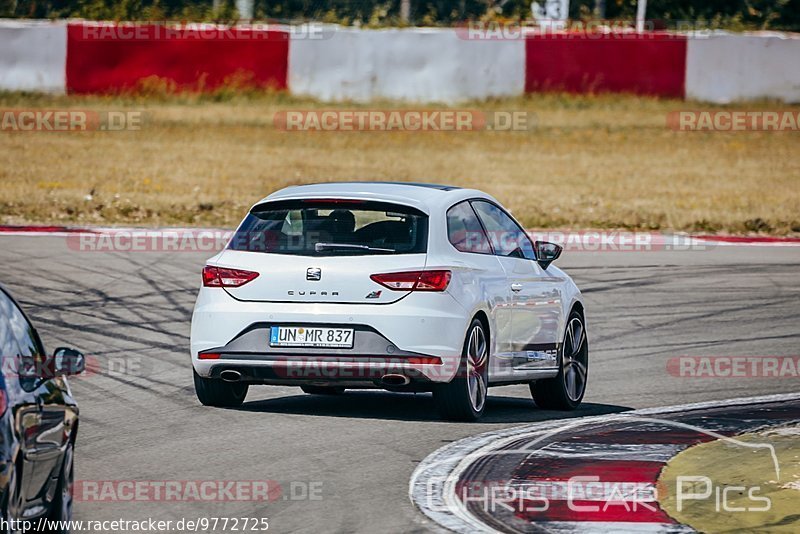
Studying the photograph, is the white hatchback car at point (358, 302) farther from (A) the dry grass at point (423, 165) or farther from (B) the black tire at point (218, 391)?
(A) the dry grass at point (423, 165)

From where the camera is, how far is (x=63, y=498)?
20.3ft

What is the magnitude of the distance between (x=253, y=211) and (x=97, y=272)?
6.45 meters

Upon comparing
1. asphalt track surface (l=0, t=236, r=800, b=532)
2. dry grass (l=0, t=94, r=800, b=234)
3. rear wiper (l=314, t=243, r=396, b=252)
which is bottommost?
dry grass (l=0, t=94, r=800, b=234)

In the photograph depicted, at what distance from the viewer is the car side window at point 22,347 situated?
570 cm

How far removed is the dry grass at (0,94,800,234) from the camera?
22.5 meters

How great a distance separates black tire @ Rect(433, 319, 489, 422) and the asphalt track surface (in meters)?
0.10

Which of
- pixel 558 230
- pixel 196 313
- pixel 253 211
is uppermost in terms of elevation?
pixel 253 211

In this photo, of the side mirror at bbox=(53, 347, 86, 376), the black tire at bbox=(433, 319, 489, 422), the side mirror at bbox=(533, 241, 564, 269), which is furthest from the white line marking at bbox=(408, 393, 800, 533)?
the side mirror at bbox=(53, 347, 86, 376)

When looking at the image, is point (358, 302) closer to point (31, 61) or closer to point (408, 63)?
Answer: point (408, 63)

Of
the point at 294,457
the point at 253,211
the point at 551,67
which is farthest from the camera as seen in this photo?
the point at 551,67

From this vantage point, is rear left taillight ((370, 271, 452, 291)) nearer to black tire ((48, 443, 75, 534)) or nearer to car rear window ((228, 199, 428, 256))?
car rear window ((228, 199, 428, 256))

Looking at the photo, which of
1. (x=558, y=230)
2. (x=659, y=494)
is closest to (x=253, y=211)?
(x=659, y=494)

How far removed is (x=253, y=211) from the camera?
995 cm

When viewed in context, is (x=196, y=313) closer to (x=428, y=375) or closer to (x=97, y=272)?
(x=428, y=375)
